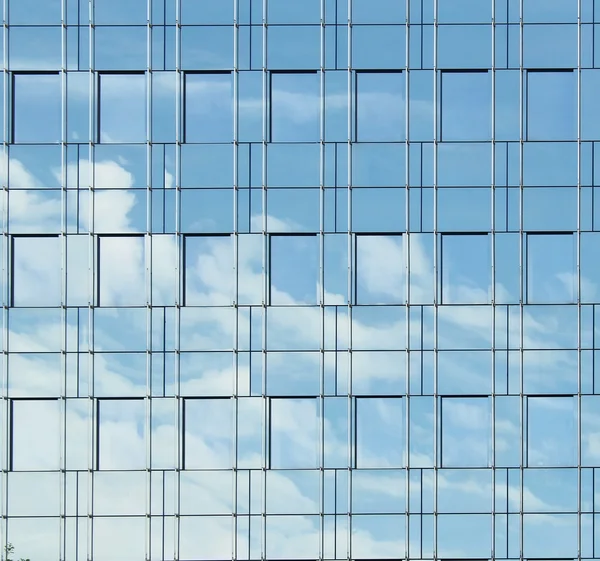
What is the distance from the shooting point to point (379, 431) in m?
26.5

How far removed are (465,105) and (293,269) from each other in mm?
7554

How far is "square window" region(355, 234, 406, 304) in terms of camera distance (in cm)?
2673

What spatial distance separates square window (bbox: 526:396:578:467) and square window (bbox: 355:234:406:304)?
542 cm

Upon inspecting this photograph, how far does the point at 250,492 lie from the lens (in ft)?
86.1

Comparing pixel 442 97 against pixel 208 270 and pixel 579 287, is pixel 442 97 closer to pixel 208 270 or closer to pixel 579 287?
pixel 579 287

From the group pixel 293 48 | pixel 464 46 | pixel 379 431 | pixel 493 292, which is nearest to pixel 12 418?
pixel 379 431

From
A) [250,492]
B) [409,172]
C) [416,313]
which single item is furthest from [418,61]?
[250,492]

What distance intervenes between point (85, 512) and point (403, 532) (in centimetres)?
977

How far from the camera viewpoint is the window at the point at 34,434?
2670 cm

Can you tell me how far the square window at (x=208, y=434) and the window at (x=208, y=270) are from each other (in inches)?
123

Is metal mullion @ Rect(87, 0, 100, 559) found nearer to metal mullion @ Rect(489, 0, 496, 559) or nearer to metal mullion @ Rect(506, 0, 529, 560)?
metal mullion @ Rect(489, 0, 496, 559)

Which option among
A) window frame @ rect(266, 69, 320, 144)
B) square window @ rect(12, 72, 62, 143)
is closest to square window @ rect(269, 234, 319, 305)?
window frame @ rect(266, 69, 320, 144)

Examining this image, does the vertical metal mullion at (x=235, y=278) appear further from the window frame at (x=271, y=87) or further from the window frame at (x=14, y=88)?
the window frame at (x=14, y=88)

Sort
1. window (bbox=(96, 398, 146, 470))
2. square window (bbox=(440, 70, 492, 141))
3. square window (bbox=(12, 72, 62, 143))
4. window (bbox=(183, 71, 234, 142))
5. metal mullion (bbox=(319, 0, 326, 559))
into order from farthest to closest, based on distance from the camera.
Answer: square window (bbox=(12, 72, 62, 143)) < square window (bbox=(440, 70, 492, 141)) < window (bbox=(183, 71, 234, 142)) < window (bbox=(96, 398, 146, 470)) < metal mullion (bbox=(319, 0, 326, 559))
